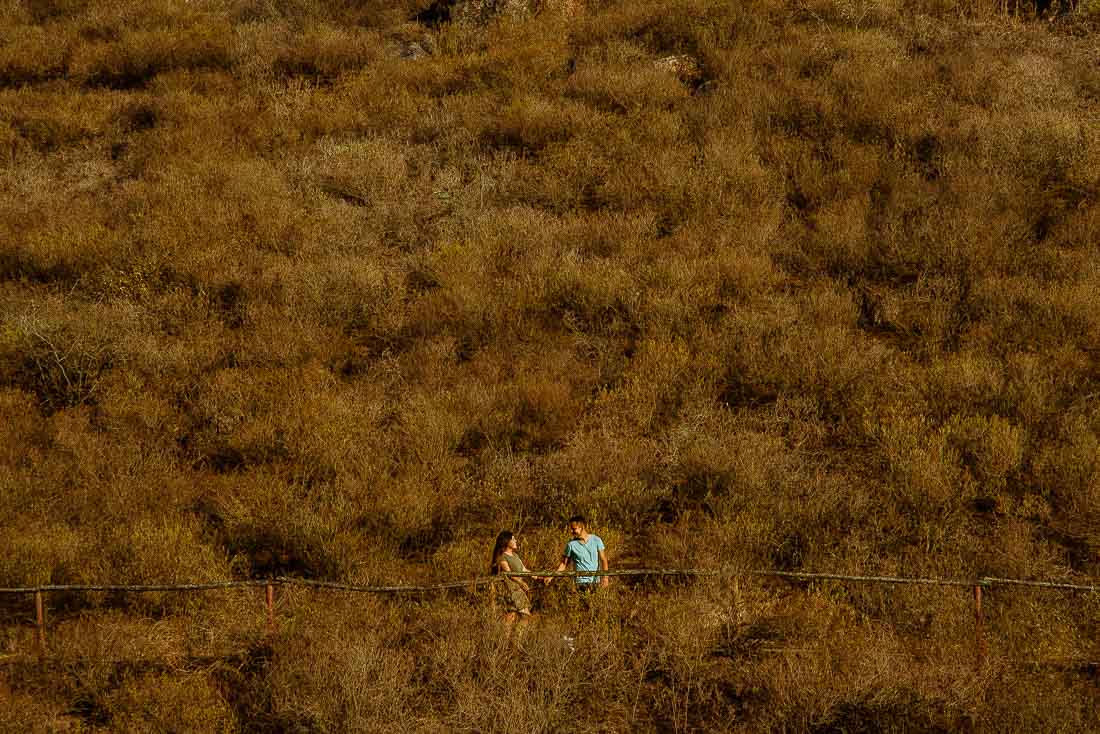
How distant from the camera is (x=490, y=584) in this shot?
6.40m

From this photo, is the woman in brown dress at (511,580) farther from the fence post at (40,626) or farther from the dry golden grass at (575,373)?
the fence post at (40,626)

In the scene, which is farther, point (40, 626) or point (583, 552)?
point (583, 552)

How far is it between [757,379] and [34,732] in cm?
611

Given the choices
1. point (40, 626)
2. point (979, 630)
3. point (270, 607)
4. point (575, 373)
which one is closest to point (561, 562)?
point (270, 607)

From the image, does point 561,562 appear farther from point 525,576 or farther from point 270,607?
point 270,607

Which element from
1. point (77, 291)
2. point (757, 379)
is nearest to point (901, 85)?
point (757, 379)

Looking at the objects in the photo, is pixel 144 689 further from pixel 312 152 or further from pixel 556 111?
pixel 556 111

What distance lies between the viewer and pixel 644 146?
12547mm

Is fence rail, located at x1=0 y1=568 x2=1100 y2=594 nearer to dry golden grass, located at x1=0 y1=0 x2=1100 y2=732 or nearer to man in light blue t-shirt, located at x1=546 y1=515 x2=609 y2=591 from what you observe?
dry golden grass, located at x1=0 y1=0 x2=1100 y2=732

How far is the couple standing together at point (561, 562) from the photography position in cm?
641

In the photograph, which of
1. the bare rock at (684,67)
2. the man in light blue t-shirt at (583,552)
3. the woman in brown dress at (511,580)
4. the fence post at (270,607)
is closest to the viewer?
the fence post at (270,607)

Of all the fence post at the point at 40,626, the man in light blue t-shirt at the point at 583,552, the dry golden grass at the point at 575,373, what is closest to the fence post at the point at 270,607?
the dry golden grass at the point at 575,373

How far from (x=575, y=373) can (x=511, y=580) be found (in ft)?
9.42

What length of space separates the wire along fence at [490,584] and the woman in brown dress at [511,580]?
4.3 inches
